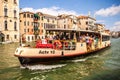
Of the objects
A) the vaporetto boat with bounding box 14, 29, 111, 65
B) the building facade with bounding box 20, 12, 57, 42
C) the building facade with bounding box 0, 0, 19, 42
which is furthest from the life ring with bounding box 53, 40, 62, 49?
the building facade with bounding box 20, 12, 57, 42

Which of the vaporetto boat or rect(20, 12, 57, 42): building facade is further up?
rect(20, 12, 57, 42): building facade

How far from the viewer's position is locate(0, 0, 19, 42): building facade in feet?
113

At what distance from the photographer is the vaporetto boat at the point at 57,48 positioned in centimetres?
1055

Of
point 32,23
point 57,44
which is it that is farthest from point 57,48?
point 32,23

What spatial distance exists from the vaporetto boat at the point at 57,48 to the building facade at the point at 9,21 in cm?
2291

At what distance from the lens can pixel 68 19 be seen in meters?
54.0

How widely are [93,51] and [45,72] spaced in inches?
290

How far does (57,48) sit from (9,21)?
26.1m

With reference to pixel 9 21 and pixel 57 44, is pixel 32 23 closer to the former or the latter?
pixel 9 21

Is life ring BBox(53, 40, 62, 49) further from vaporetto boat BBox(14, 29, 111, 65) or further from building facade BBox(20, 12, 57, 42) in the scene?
building facade BBox(20, 12, 57, 42)

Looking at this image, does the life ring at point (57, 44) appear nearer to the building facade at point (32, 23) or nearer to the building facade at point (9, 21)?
the building facade at point (9, 21)

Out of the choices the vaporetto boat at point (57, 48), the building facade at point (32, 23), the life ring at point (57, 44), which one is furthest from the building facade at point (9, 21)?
the life ring at point (57, 44)

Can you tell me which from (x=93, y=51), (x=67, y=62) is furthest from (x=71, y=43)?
(x=93, y=51)

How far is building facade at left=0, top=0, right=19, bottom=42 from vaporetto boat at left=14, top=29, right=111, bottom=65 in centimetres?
2291
